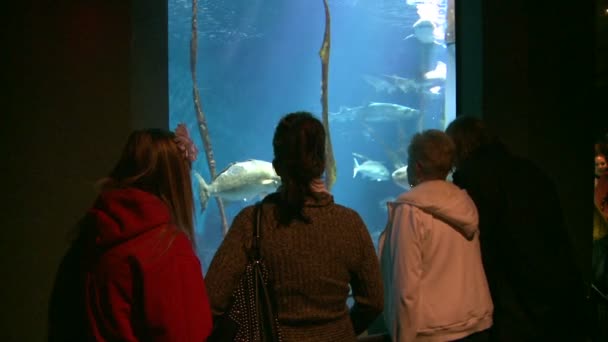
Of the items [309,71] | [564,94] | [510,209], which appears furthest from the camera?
[309,71]

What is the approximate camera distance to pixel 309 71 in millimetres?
20266

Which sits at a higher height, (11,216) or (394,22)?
(394,22)

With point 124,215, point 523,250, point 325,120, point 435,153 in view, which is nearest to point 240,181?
point 325,120

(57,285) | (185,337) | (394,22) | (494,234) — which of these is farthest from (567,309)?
(394,22)

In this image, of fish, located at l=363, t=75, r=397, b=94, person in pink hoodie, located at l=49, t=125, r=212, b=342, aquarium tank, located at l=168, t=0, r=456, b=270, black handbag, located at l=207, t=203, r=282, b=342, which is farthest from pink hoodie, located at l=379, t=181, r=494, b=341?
fish, located at l=363, t=75, r=397, b=94

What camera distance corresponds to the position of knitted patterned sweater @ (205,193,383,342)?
5.15 feet

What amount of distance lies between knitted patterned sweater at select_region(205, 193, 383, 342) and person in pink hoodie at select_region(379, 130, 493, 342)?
14.2 inches

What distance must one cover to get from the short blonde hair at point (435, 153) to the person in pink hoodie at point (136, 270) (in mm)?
1243

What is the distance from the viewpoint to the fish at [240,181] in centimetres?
486

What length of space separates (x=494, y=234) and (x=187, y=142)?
1681 mm

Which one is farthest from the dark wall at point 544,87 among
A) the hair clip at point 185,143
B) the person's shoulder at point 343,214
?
the hair clip at point 185,143

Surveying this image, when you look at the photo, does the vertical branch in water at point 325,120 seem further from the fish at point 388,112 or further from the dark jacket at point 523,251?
the fish at point 388,112

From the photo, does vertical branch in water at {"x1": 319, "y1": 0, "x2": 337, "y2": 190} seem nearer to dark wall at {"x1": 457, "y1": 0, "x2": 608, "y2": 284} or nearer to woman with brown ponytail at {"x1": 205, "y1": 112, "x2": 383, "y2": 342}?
dark wall at {"x1": 457, "y1": 0, "x2": 608, "y2": 284}

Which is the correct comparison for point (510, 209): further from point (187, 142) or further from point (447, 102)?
point (447, 102)
